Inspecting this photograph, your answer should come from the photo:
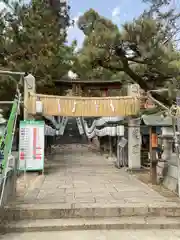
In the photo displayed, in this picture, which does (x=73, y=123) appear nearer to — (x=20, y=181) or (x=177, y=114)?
(x=20, y=181)

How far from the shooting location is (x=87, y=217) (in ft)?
17.7

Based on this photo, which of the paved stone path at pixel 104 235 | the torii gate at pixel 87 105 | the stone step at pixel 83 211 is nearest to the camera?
the paved stone path at pixel 104 235

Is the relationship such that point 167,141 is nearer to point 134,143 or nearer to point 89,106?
point 134,143

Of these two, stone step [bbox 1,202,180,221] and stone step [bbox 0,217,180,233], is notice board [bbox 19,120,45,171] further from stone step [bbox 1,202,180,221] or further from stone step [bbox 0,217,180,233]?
stone step [bbox 0,217,180,233]

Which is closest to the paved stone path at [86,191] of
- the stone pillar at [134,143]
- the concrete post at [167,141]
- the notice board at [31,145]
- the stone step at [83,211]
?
the stone step at [83,211]

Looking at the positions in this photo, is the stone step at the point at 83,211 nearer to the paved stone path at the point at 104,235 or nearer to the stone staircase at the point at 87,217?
the stone staircase at the point at 87,217

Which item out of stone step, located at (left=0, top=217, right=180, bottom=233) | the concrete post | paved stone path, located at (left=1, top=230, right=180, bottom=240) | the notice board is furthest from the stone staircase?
the notice board

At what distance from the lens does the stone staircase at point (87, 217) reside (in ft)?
16.4

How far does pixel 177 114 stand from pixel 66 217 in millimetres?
3171

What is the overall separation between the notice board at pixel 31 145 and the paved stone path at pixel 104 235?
4767 mm

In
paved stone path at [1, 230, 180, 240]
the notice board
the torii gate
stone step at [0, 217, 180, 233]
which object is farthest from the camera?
the torii gate

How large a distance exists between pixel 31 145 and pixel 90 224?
4966 mm

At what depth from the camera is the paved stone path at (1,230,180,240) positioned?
4.61 m

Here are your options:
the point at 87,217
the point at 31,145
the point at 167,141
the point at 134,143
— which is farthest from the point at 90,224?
the point at 134,143
